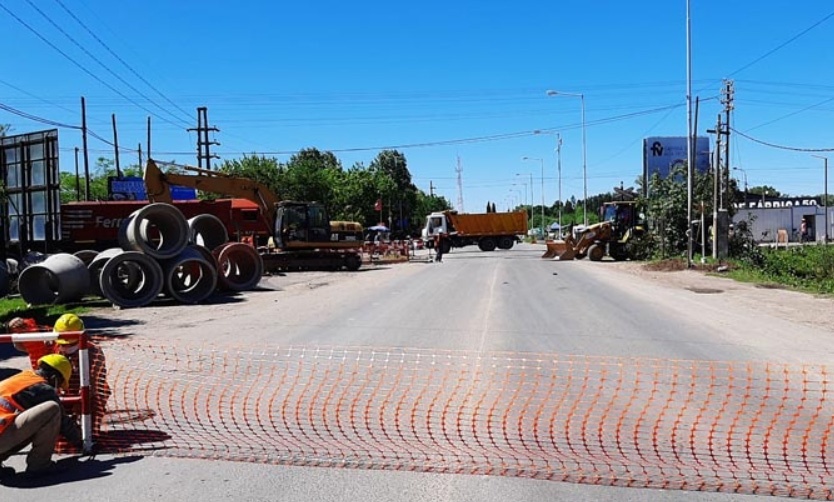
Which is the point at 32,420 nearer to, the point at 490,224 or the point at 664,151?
the point at 490,224

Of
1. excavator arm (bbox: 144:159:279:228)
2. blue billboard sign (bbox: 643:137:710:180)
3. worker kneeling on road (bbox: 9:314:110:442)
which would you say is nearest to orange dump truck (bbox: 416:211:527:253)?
blue billboard sign (bbox: 643:137:710:180)

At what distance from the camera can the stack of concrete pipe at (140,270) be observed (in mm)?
18609

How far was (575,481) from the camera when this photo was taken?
196 inches

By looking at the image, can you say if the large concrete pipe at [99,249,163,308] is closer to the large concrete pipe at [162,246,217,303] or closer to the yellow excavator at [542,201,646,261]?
the large concrete pipe at [162,246,217,303]

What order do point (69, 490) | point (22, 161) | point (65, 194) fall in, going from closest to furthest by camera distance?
1. point (69, 490)
2. point (22, 161)
3. point (65, 194)

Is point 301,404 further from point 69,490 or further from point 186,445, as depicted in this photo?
point 69,490

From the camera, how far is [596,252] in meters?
39.6

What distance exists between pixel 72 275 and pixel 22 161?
10579 millimetres

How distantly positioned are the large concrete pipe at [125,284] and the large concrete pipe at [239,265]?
3.70m

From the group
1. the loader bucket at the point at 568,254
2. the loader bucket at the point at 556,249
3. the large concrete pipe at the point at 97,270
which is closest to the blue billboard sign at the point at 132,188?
the loader bucket at the point at 556,249

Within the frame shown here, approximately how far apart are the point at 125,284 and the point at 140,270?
0.80m

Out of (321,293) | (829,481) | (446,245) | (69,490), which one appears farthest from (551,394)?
(446,245)

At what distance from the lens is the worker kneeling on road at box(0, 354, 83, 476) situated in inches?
197

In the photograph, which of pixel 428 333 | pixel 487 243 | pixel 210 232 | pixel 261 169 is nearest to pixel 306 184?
pixel 261 169
